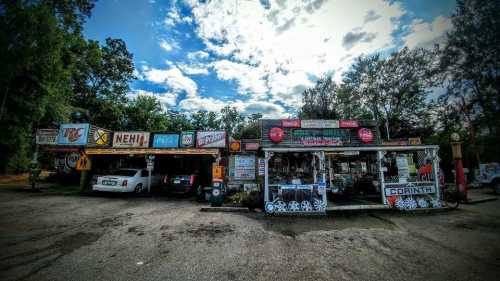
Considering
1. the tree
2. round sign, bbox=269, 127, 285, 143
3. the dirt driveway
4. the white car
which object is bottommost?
the dirt driveway

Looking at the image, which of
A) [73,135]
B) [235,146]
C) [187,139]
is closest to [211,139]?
[187,139]

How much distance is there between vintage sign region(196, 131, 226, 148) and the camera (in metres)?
13.2

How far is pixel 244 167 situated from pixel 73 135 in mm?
11918

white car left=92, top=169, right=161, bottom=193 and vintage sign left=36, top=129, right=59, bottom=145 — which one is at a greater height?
vintage sign left=36, top=129, right=59, bottom=145

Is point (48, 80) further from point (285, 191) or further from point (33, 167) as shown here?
point (285, 191)

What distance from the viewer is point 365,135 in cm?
1258

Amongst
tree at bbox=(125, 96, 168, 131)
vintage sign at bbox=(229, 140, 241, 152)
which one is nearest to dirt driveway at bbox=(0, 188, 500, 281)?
vintage sign at bbox=(229, 140, 241, 152)

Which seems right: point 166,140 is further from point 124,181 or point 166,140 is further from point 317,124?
point 317,124

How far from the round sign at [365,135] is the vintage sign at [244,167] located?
23.6 feet

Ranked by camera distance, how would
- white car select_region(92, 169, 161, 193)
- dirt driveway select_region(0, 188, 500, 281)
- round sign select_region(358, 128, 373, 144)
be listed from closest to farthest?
dirt driveway select_region(0, 188, 500, 281) → white car select_region(92, 169, 161, 193) → round sign select_region(358, 128, 373, 144)

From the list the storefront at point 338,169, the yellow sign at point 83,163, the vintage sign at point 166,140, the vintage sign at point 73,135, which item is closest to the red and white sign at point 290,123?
the storefront at point 338,169

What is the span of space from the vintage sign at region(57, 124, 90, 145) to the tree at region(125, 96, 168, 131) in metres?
12.2

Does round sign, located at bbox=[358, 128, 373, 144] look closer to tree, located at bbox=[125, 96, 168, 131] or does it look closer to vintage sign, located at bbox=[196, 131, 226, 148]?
vintage sign, located at bbox=[196, 131, 226, 148]

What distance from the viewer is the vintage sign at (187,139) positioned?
44.0 feet
